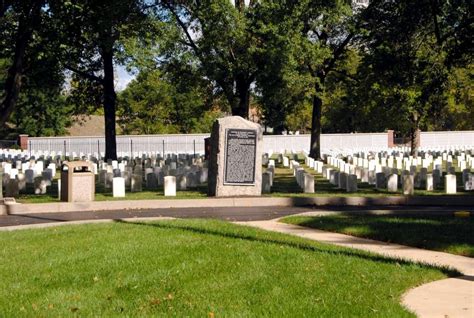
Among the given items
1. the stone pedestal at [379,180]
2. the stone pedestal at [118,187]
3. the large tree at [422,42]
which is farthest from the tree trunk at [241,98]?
the stone pedestal at [118,187]

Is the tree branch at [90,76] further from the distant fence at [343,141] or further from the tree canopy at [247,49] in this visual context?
the distant fence at [343,141]

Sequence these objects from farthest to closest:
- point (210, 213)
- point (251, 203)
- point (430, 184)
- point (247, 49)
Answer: point (247, 49) → point (430, 184) → point (251, 203) → point (210, 213)

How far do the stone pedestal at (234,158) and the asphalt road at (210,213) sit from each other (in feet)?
8.93

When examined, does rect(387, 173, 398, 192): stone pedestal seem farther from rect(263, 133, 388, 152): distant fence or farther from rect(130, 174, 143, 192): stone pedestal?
rect(263, 133, 388, 152): distant fence

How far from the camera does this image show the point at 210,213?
57.0 feet

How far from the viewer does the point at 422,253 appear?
1072 centimetres

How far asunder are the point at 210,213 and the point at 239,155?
4.53m

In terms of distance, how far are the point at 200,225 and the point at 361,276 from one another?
17.2 ft

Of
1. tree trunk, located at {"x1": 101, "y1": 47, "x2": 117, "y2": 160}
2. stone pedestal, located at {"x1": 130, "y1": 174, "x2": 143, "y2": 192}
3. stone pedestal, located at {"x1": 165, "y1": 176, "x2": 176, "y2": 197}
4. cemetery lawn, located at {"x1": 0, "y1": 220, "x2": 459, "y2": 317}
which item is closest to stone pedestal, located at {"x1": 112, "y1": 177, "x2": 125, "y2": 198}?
stone pedestal, located at {"x1": 165, "y1": 176, "x2": 176, "y2": 197}

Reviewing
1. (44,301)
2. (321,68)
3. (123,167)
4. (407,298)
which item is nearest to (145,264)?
(44,301)

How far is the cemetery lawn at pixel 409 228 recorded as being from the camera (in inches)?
444

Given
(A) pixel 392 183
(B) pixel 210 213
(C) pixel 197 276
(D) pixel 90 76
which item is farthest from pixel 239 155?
(D) pixel 90 76

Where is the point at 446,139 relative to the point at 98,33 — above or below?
below

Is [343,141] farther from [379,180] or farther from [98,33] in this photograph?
[379,180]
